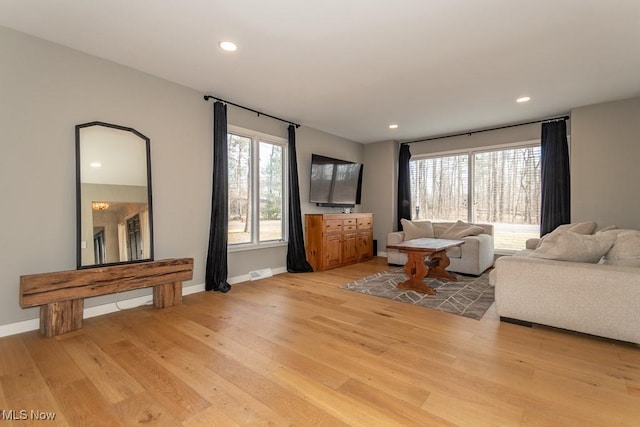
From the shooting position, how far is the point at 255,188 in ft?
14.9

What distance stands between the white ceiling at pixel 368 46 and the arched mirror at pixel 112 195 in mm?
834

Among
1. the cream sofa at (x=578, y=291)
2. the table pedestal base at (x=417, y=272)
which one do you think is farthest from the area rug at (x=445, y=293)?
the cream sofa at (x=578, y=291)

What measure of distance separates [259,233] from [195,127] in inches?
70.1

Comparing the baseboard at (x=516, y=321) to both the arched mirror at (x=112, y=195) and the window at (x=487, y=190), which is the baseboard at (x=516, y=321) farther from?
the arched mirror at (x=112, y=195)

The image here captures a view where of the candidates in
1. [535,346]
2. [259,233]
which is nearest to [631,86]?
[535,346]

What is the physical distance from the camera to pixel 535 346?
2.30m

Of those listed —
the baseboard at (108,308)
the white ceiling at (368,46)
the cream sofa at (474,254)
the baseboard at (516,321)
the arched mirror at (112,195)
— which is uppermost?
the white ceiling at (368,46)

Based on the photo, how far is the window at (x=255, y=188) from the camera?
432 centimetres

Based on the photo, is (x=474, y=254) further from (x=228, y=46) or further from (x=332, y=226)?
(x=228, y=46)

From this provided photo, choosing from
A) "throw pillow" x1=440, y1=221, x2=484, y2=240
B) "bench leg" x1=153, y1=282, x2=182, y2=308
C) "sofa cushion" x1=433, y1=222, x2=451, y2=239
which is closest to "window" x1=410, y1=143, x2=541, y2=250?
"sofa cushion" x1=433, y1=222, x2=451, y2=239

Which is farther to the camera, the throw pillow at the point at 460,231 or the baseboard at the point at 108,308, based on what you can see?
the throw pillow at the point at 460,231

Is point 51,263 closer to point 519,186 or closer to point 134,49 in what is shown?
point 134,49

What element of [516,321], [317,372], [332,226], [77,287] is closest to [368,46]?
[317,372]

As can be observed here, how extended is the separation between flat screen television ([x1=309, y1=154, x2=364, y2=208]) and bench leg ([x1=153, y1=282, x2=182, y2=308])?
2.77 metres
